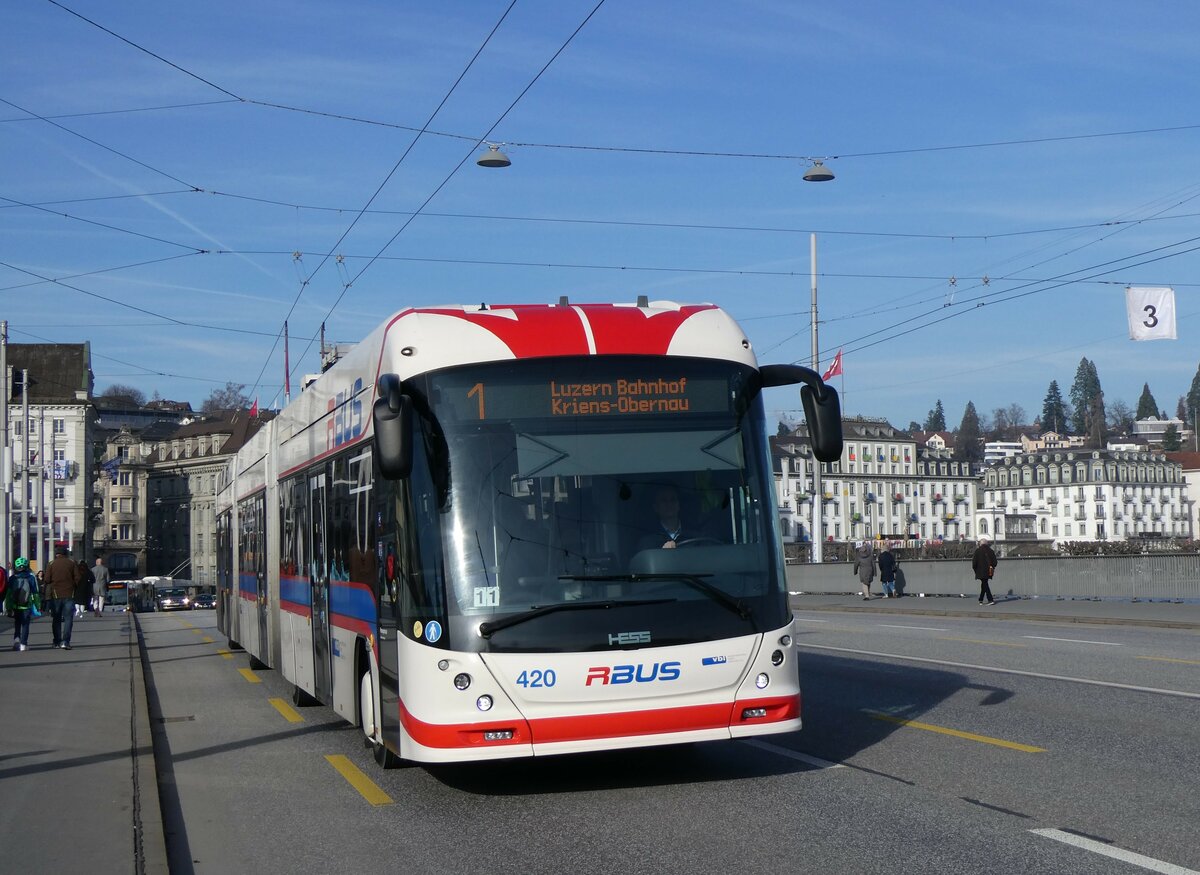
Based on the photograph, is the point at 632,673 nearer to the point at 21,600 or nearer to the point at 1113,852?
the point at 1113,852

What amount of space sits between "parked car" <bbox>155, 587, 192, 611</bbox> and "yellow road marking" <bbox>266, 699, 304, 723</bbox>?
212 ft

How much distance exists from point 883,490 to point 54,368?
73.4 m

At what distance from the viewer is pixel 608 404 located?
948cm

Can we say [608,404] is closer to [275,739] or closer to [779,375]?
[779,375]

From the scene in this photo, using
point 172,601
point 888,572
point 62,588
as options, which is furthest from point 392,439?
point 172,601

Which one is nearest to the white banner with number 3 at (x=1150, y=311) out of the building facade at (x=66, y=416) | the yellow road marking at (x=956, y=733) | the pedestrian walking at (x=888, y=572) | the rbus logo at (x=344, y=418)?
the pedestrian walking at (x=888, y=572)

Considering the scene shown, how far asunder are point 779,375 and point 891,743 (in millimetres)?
3017

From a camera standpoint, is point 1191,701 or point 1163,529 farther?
point 1163,529

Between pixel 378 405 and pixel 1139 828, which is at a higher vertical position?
pixel 378 405

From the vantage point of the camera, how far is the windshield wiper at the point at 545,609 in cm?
887

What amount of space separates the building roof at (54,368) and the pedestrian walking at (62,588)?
291 feet

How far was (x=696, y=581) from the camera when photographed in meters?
9.20

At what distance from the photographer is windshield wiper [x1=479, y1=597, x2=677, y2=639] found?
8.87m

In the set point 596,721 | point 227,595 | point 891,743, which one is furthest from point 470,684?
point 227,595
